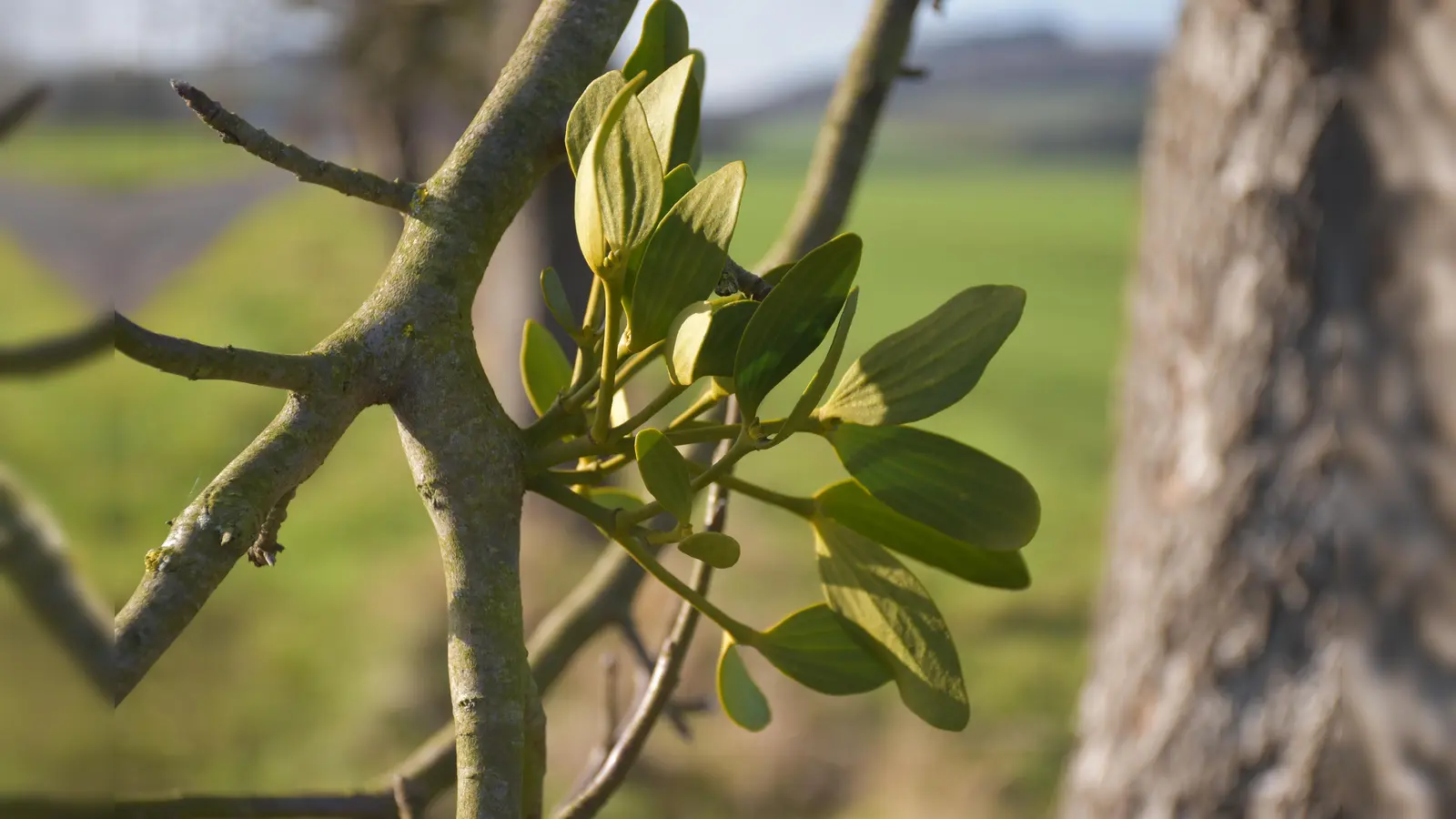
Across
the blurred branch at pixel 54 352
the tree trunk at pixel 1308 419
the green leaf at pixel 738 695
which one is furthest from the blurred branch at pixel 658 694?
the tree trunk at pixel 1308 419

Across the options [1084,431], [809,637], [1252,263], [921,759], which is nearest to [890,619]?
[809,637]

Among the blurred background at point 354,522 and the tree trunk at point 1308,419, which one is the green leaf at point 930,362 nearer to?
the blurred background at point 354,522

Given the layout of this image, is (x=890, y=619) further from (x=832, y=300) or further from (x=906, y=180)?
(x=906, y=180)

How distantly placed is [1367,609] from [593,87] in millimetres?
916

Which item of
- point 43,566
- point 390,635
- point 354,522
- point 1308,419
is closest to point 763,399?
point 43,566

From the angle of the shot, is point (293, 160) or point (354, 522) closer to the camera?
point (293, 160)

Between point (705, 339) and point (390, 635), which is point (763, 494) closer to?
point (705, 339)

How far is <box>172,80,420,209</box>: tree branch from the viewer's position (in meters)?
0.17

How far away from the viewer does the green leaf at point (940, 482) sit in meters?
0.18

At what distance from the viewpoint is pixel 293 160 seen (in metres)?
0.18

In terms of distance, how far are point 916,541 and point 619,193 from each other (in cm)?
9

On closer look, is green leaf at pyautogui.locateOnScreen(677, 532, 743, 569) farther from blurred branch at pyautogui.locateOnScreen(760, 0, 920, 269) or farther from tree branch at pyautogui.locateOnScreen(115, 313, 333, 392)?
blurred branch at pyautogui.locateOnScreen(760, 0, 920, 269)

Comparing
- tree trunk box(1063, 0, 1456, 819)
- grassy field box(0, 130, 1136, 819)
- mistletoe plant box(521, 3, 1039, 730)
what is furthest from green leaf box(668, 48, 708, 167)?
tree trunk box(1063, 0, 1456, 819)

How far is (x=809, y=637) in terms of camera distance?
19cm
